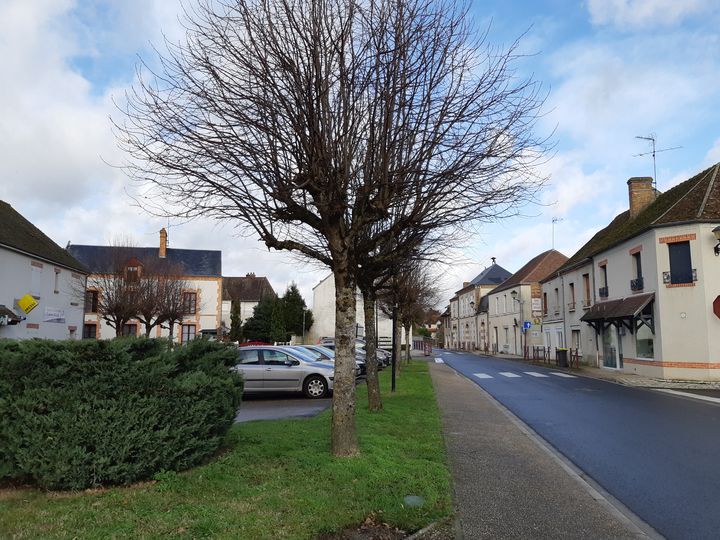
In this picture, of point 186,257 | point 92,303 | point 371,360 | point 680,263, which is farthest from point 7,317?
point 186,257

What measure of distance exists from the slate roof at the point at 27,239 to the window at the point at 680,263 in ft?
84.6

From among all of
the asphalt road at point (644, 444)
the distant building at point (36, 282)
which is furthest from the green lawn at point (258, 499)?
the distant building at point (36, 282)

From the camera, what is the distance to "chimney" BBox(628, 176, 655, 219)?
88.9 ft

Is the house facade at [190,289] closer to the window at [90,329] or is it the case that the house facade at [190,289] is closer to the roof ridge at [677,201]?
the window at [90,329]

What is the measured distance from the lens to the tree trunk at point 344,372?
6164mm

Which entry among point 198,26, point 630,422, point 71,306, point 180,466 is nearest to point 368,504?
point 180,466

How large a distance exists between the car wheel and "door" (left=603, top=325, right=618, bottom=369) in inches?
637

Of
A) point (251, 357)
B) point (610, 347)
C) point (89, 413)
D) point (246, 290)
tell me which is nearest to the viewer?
point (89, 413)

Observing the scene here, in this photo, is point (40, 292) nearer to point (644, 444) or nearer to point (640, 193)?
point (644, 444)

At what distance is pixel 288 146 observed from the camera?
6320 millimetres

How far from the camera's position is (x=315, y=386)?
570 inches

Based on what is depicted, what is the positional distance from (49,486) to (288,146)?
4072 millimetres

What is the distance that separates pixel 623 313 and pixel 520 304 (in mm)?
24833

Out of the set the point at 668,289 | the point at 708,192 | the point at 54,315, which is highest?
the point at 708,192
